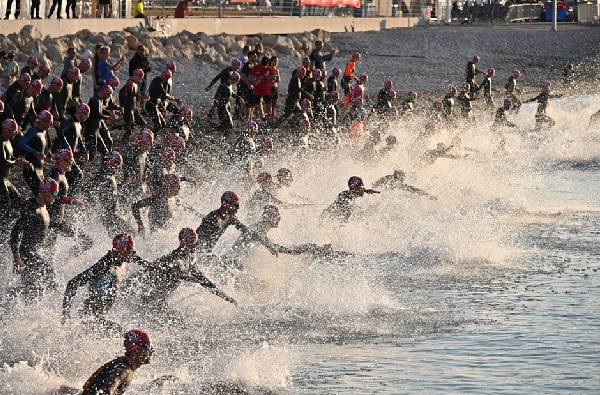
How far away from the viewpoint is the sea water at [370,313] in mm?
10742

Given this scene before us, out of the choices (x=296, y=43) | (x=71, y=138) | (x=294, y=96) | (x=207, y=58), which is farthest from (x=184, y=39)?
(x=71, y=138)

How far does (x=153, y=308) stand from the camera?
11828 millimetres

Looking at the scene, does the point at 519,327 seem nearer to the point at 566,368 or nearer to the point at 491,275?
the point at 566,368

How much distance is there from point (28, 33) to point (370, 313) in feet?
58.7

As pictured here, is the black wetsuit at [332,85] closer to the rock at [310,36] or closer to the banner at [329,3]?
the rock at [310,36]

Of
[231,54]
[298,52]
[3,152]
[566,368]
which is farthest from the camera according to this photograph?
[298,52]

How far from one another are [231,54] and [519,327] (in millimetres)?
23248

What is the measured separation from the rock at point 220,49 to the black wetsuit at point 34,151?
18.9 metres

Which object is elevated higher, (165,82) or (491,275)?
(165,82)

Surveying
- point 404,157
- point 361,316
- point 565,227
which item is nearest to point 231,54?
point 404,157

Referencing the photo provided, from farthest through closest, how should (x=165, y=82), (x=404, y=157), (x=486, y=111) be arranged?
(x=486, y=111) → (x=404, y=157) → (x=165, y=82)

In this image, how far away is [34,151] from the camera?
1518 cm

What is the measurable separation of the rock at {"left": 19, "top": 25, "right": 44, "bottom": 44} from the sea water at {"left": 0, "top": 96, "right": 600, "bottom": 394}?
33.9 ft

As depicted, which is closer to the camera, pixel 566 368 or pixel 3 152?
pixel 566 368
